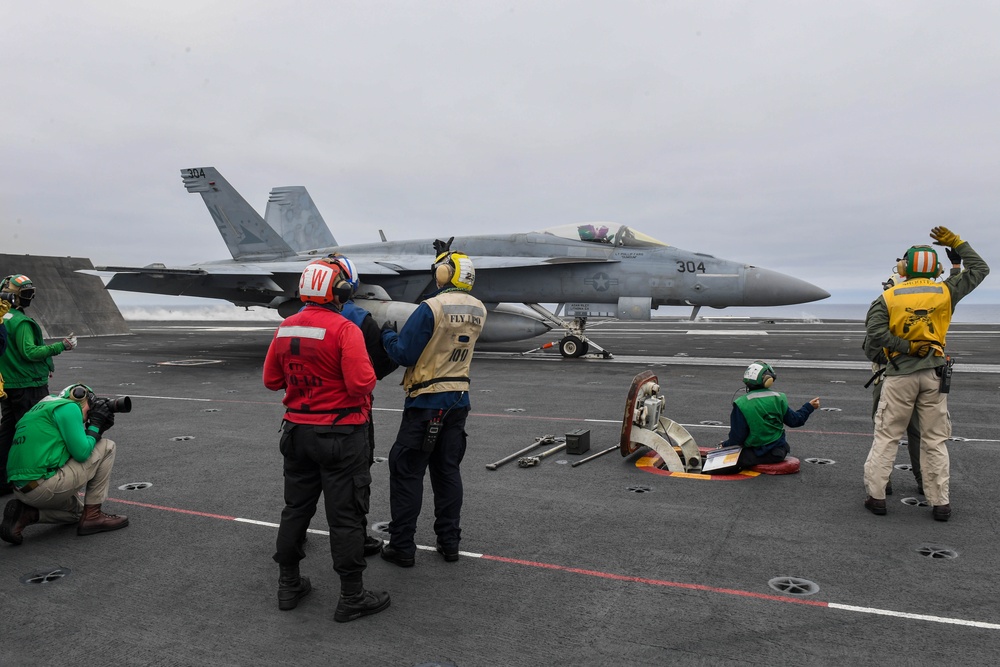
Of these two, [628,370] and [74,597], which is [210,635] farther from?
[628,370]

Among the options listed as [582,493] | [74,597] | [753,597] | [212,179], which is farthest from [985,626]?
[212,179]

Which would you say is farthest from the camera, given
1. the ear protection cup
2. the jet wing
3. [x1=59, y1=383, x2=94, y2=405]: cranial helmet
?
the jet wing

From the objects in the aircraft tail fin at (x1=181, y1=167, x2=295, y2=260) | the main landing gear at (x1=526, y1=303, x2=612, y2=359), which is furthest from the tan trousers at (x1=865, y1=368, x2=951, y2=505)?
the aircraft tail fin at (x1=181, y1=167, x2=295, y2=260)

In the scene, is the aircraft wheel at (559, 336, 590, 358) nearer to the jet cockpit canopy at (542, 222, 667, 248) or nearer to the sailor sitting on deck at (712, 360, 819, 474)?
the jet cockpit canopy at (542, 222, 667, 248)

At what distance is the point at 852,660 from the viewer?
3066mm

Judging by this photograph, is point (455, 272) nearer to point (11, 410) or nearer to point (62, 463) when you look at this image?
point (62, 463)

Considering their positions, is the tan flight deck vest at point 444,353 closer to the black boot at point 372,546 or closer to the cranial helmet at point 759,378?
the black boot at point 372,546

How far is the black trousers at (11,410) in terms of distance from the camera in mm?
5551

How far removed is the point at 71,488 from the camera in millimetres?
4660

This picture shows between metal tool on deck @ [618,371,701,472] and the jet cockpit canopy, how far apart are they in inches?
438

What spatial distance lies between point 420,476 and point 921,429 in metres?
4.07

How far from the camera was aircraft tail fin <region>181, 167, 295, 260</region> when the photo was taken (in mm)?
22188

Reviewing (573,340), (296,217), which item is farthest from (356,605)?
(296,217)

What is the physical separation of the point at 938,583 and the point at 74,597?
206 inches
